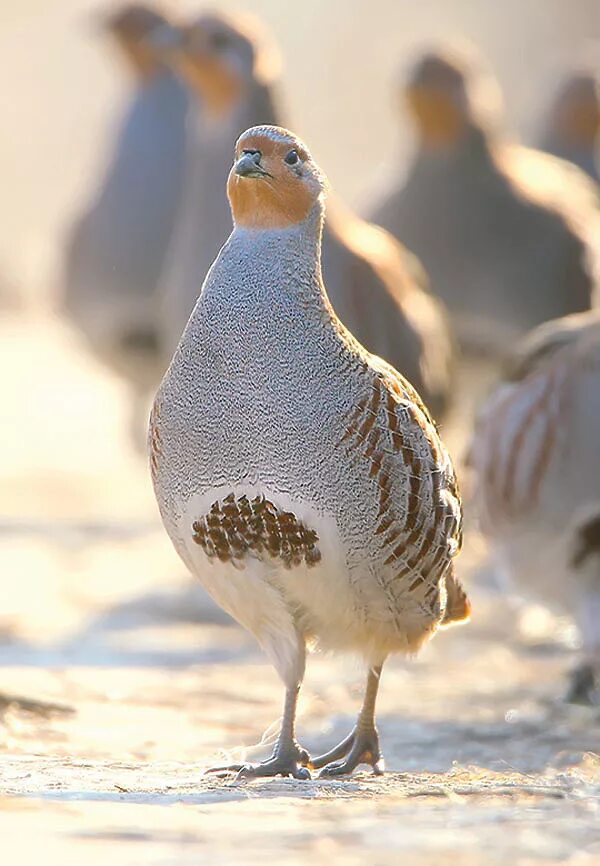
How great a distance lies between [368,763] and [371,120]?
18.9 meters

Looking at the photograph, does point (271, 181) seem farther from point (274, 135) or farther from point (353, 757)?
point (353, 757)

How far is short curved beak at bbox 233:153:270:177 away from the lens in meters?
3.33

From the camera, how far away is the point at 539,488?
5238 millimetres

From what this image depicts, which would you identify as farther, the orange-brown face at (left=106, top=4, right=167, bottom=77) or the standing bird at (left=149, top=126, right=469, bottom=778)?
the orange-brown face at (left=106, top=4, right=167, bottom=77)

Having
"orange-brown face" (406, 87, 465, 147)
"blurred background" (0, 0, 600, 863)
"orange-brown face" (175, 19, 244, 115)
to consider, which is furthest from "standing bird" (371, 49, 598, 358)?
"orange-brown face" (175, 19, 244, 115)

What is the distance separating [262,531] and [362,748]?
69 centimetres

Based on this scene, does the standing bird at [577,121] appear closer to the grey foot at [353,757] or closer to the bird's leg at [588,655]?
the bird's leg at [588,655]

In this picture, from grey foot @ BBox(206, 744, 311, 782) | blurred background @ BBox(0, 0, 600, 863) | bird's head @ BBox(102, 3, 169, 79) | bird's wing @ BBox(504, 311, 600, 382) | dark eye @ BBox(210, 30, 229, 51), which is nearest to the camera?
grey foot @ BBox(206, 744, 311, 782)

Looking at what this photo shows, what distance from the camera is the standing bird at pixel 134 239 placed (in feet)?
29.4

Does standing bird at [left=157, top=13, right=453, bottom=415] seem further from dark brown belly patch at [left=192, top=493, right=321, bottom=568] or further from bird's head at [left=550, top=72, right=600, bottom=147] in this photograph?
bird's head at [left=550, top=72, right=600, bottom=147]

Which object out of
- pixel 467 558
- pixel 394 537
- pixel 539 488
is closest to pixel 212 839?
pixel 394 537

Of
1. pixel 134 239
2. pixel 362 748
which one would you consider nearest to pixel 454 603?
pixel 362 748

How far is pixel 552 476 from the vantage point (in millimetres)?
5223

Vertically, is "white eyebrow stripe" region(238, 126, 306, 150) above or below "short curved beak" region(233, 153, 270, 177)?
above
